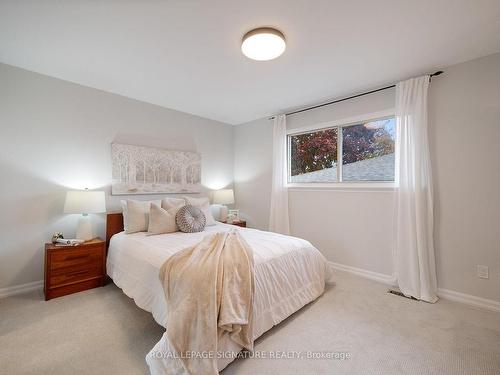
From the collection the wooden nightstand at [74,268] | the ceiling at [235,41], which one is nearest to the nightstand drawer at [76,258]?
the wooden nightstand at [74,268]

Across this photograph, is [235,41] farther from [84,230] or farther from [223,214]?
[223,214]

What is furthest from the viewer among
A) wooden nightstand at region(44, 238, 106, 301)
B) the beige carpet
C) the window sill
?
the window sill

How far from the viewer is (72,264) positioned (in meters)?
2.40

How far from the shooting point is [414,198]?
2.45m

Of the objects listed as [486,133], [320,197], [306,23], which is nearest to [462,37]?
[486,133]

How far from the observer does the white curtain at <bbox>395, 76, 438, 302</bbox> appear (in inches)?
93.7

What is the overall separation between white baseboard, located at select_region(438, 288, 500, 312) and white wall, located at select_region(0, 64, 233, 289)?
3907 mm

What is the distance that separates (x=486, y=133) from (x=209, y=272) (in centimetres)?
286

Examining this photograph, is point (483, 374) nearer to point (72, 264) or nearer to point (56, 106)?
point (72, 264)

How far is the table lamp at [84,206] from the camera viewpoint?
244 cm

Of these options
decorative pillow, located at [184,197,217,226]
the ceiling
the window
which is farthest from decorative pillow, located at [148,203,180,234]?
the window

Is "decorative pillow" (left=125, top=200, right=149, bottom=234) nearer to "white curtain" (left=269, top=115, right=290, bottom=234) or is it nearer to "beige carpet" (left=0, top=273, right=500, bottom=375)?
"beige carpet" (left=0, top=273, right=500, bottom=375)

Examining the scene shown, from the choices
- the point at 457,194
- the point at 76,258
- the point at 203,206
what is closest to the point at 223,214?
the point at 203,206

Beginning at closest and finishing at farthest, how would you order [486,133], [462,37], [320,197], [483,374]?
[483,374] < [462,37] < [486,133] < [320,197]
